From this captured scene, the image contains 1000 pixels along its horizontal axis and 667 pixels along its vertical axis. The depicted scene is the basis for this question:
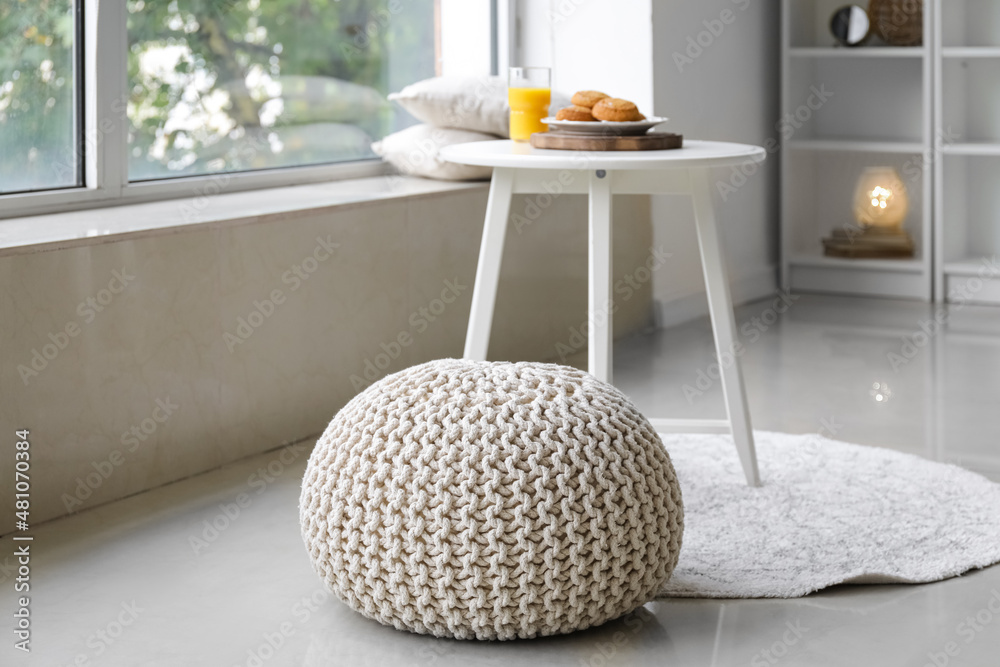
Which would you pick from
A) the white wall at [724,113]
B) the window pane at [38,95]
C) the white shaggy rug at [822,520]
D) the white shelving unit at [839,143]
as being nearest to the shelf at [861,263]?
the white shelving unit at [839,143]

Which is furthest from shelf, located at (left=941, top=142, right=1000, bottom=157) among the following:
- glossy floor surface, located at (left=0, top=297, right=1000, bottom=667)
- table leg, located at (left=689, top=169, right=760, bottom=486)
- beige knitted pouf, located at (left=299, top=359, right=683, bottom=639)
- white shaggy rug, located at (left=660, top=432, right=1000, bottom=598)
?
beige knitted pouf, located at (left=299, top=359, right=683, bottom=639)

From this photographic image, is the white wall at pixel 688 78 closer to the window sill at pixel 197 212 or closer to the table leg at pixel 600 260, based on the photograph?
the window sill at pixel 197 212

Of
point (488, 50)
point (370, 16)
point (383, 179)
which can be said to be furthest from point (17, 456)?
point (488, 50)

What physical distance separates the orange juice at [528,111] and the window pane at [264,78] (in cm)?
88

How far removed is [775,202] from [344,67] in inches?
76.6

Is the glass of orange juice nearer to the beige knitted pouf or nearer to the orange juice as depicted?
the orange juice

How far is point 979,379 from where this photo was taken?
3096 mm

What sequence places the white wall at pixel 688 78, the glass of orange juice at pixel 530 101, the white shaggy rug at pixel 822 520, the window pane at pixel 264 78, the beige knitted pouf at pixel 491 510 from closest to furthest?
the beige knitted pouf at pixel 491 510 → the white shaggy rug at pixel 822 520 → the glass of orange juice at pixel 530 101 → the window pane at pixel 264 78 → the white wall at pixel 688 78

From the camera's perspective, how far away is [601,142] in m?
2.10

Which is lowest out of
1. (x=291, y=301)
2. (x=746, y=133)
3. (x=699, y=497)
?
(x=699, y=497)

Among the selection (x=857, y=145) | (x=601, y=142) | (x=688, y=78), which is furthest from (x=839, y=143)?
(x=601, y=142)

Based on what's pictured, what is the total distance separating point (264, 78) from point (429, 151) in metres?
0.48

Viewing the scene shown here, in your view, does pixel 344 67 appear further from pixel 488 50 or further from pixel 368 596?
pixel 368 596

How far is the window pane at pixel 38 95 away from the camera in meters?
2.40
